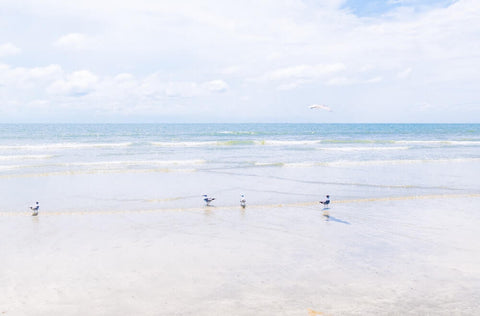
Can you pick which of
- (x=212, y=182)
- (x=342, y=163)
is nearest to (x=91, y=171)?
(x=212, y=182)

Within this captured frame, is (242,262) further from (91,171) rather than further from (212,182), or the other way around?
(91,171)

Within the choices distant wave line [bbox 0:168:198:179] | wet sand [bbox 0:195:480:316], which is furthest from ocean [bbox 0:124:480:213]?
wet sand [bbox 0:195:480:316]

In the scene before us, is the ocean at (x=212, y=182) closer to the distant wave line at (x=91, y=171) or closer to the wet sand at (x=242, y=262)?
the distant wave line at (x=91, y=171)

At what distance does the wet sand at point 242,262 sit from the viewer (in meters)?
8.38

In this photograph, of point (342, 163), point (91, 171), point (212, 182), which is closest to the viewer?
point (212, 182)

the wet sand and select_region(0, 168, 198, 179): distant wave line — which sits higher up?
select_region(0, 168, 198, 179): distant wave line

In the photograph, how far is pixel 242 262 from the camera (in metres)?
10.6

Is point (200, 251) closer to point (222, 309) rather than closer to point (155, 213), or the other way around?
point (222, 309)

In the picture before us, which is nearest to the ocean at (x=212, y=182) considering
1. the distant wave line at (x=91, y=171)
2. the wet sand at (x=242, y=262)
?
the distant wave line at (x=91, y=171)

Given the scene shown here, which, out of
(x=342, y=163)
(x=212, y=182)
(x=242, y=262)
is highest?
(x=342, y=163)

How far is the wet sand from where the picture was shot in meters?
8.38

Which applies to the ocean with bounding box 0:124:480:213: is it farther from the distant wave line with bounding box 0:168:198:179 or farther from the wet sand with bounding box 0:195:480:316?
the wet sand with bounding box 0:195:480:316

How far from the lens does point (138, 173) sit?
26.4 m

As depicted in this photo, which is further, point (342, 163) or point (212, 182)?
point (342, 163)
